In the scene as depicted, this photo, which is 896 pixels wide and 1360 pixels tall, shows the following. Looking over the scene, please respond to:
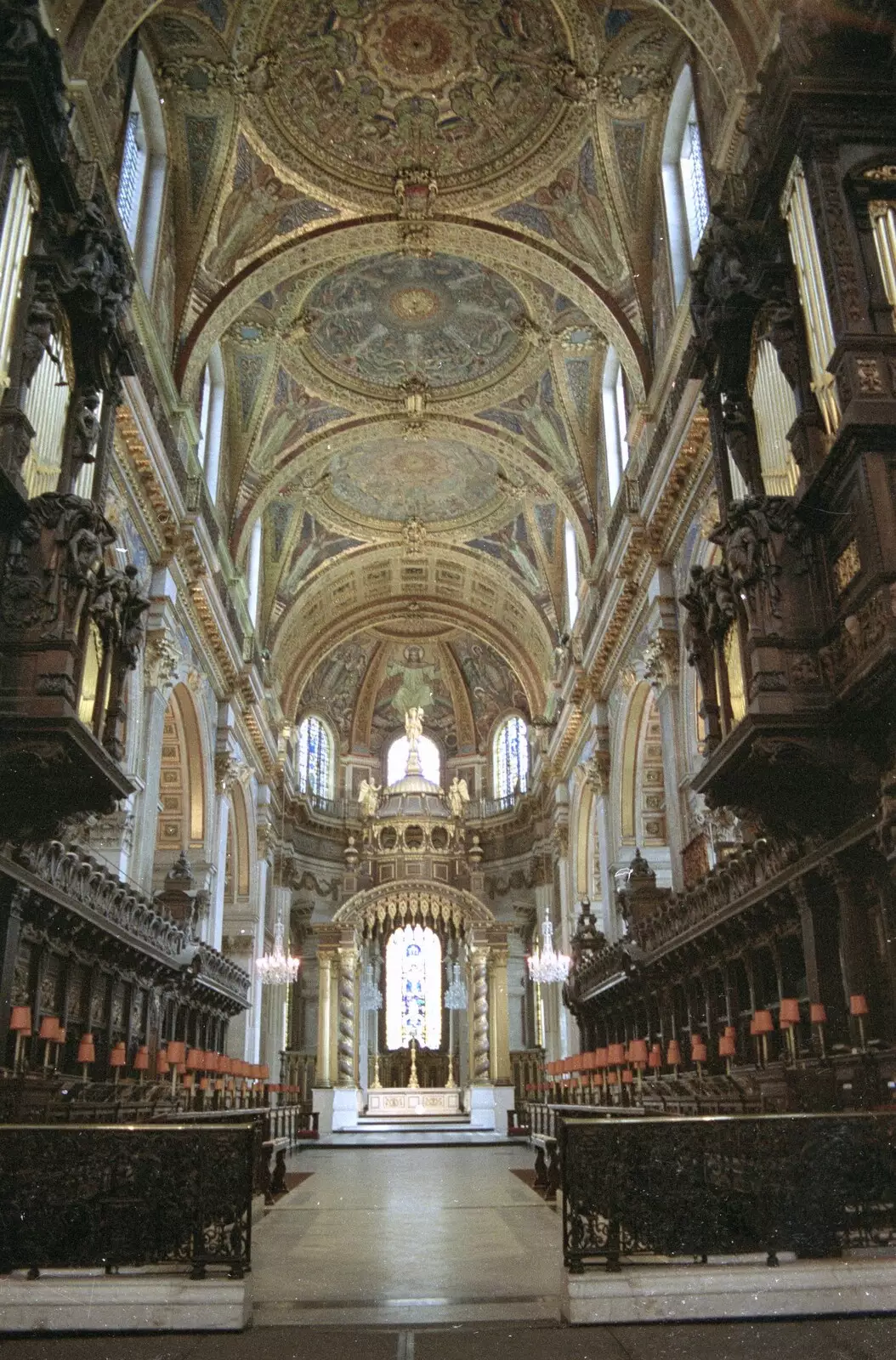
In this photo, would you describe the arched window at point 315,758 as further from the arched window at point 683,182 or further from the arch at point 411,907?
the arched window at point 683,182

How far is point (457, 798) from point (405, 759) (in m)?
3.77

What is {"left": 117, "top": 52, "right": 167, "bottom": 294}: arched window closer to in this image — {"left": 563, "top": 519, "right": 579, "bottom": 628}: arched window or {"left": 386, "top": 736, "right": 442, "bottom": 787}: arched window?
{"left": 563, "top": 519, "right": 579, "bottom": 628}: arched window

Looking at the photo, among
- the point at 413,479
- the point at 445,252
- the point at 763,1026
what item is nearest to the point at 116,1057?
the point at 763,1026

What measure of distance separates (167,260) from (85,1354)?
17865 mm

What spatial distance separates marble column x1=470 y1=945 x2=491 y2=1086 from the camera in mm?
30531

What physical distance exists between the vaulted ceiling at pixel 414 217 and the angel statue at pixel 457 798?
1052cm

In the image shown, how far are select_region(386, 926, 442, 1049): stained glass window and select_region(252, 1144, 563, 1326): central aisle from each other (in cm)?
2277

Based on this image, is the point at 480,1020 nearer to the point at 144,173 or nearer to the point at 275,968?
the point at 275,968

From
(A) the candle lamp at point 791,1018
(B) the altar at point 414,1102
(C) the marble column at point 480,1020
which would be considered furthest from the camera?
(B) the altar at point 414,1102

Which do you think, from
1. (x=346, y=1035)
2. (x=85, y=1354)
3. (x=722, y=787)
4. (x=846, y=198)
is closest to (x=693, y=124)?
(x=846, y=198)

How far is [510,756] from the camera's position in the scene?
127 ft

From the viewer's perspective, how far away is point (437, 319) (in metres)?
24.5

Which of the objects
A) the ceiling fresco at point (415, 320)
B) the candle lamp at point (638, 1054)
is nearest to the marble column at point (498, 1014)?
the candle lamp at point (638, 1054)

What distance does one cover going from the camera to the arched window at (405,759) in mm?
39719
